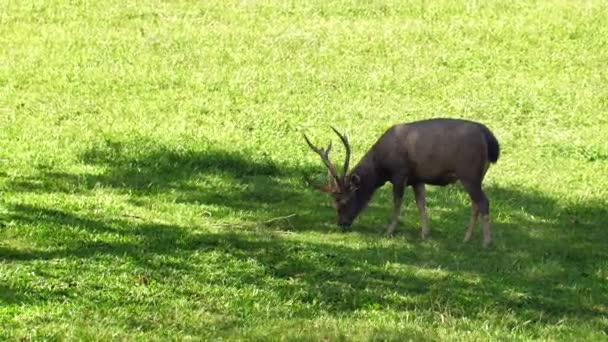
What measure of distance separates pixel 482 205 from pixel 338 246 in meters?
1.93

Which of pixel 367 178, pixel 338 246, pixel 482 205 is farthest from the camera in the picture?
pixel 367 178

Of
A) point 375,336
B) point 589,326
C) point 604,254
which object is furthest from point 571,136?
point 375,336

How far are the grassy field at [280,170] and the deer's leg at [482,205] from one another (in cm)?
22

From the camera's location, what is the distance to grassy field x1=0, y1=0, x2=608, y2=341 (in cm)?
1150

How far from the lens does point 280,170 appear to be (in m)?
18.3

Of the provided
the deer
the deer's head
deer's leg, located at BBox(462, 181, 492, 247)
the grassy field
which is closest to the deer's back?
the deer

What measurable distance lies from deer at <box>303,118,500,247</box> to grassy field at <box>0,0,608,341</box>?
42 cm

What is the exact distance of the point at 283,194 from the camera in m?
17.2

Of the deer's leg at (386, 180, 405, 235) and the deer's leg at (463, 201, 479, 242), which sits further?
the deer's leg at (386, 180, 405, 235)

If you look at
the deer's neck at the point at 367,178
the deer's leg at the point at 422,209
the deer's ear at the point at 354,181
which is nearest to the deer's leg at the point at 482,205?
the deer's leg at the point at 422,209

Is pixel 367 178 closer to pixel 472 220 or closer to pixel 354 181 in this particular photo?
pixel 354 181

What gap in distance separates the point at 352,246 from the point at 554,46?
45.3 ft

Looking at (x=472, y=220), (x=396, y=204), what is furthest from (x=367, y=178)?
(x=472, y=220)

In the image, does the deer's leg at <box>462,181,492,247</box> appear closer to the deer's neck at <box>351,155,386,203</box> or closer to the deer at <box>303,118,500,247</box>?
the deer at <box>303,118,500,247</box>
